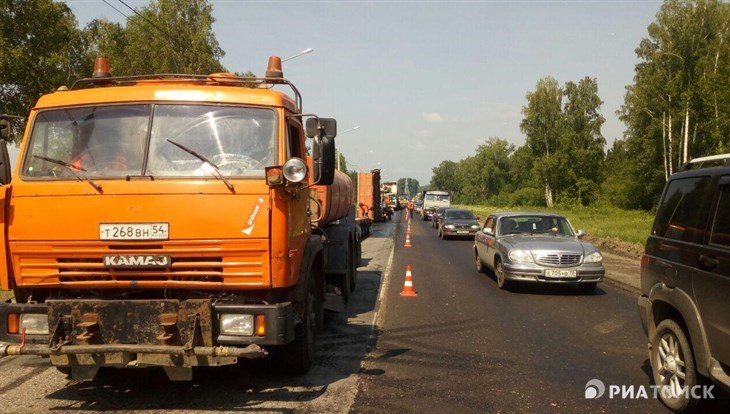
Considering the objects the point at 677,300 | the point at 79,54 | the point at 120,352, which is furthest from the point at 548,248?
the point at 79,54

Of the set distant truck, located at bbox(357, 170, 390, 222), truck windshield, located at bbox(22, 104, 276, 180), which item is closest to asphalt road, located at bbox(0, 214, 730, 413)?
truck windshield, located at bbox(22, 104, 276, 180)

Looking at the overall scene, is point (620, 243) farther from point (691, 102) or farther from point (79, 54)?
point (79, 54)

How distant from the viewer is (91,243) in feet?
15.0

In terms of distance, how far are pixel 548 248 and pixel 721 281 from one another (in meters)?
6.50

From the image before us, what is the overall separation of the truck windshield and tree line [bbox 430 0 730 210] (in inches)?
1388

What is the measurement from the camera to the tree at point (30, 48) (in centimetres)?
1722

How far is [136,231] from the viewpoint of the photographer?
453 centimetres

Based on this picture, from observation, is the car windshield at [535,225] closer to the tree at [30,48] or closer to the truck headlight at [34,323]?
the truck headlight at [34,323]

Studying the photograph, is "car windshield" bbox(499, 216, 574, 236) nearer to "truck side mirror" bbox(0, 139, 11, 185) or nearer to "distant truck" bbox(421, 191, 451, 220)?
"truck side mirror" bbox(0, 139, 11, 185)

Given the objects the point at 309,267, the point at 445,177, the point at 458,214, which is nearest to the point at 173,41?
the point at 458,214

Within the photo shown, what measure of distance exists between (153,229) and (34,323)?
4.03 feet

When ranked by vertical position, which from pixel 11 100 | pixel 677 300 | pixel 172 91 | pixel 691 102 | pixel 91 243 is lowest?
pixel 677 300

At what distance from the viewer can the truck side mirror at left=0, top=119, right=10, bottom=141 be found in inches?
201

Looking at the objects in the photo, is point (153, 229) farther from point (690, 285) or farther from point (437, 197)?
point (437, 197)
